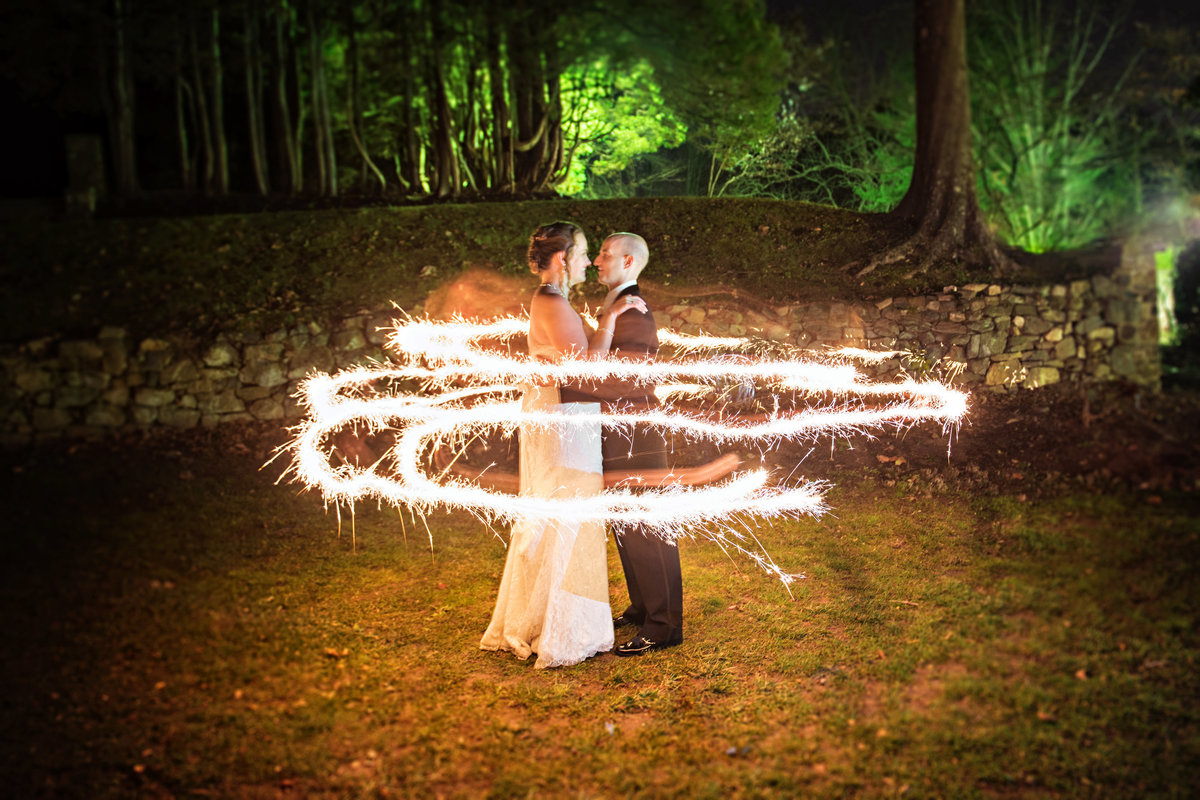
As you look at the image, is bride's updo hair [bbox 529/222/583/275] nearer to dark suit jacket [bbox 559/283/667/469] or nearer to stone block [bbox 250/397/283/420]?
dark suit jacket [bbox 559/283/667/469]

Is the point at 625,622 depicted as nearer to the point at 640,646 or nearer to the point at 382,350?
the point at 640,646

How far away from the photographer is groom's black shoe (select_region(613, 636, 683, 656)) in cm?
445

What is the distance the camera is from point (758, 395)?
9016 mm

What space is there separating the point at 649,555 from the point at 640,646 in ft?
1.87

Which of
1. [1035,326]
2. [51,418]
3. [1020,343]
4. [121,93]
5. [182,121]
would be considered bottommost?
[51,418]

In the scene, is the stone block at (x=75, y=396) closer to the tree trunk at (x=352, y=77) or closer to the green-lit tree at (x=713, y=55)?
the tree trunk at (x=352, y=77)

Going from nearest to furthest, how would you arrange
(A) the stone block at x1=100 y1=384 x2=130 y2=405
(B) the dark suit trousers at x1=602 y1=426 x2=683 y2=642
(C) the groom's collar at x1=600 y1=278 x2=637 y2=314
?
(C) the groom's collar at x1=600 y1=278 x2=637 y2=314 < (B) the dark suit trousers at x1=602 y1=426 x2=683 y2=642 < (A) the stone block at x1=100 y1=384 x2=130 y2=405

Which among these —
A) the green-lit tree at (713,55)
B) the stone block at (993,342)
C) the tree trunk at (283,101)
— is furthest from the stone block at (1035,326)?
the tree trunk at (283,101)

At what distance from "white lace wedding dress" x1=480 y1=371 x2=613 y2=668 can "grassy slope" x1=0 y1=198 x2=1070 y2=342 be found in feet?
13.2

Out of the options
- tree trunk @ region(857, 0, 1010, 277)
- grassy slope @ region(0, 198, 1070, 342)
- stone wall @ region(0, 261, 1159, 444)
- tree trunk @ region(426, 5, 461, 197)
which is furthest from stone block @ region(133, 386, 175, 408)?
tree trunk @ region(857, 0, 1010, 277)

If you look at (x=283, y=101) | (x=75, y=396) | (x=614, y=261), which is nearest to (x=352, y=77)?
(x=283, y=101)

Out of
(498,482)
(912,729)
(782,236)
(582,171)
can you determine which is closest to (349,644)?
(498,482)

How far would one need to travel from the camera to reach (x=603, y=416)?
426 centimetres

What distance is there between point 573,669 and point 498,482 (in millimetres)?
1269
